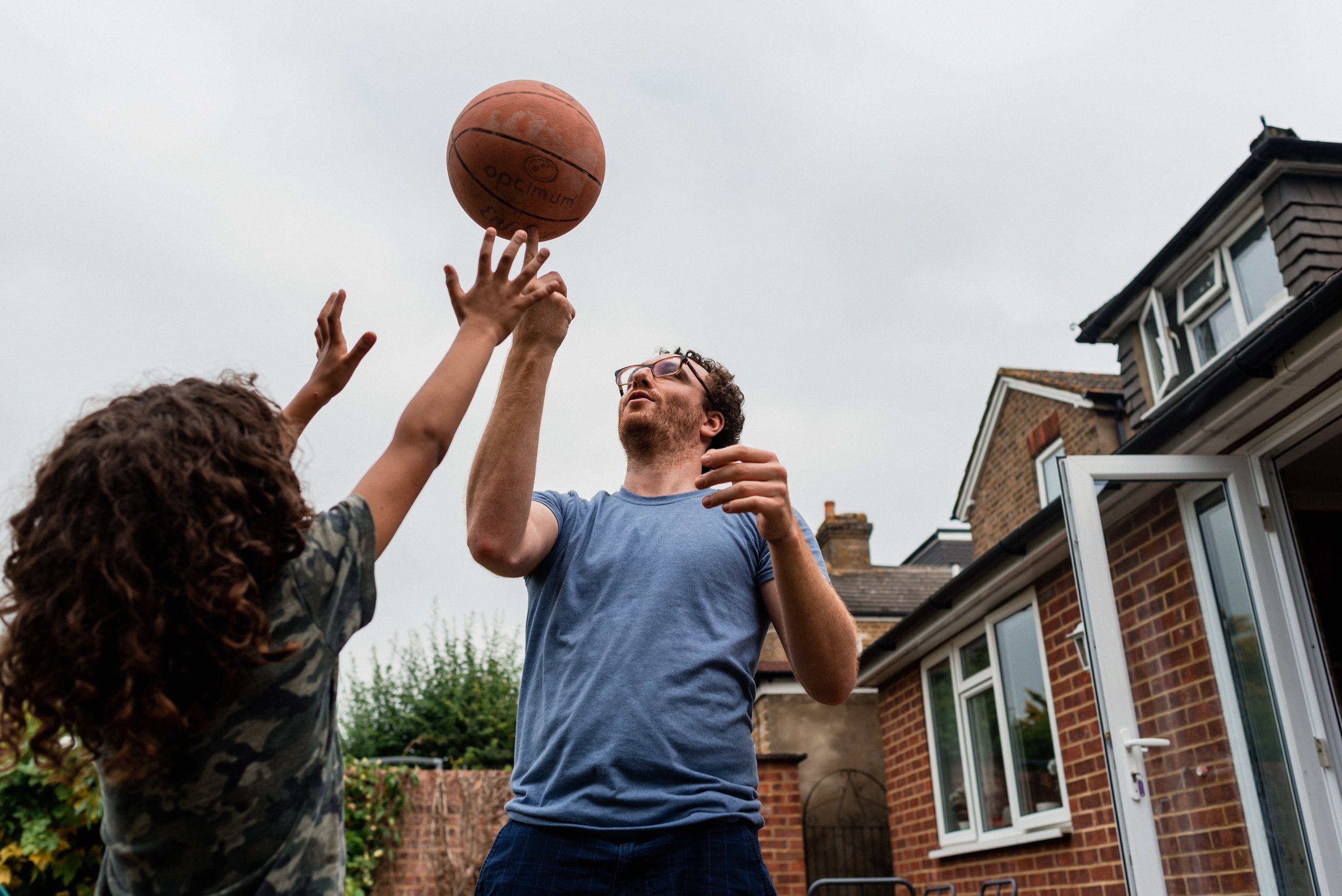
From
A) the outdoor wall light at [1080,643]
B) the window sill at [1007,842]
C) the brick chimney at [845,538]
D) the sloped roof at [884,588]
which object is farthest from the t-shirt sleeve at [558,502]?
the brick chimney at [845,538]

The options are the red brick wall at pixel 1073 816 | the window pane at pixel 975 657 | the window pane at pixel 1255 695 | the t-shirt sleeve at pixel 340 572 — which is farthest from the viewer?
the window pane at pixel 975 657

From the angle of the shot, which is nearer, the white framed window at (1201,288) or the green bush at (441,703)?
the white framed window at (1201,288)

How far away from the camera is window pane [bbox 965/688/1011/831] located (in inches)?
294

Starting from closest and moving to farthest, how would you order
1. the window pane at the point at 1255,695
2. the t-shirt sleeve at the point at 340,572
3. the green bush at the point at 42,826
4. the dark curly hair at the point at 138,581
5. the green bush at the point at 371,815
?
the dark curly hair at the point at 138,581 < the t-shirt sleeve at the point at 340,572 < the window pane at the point at 1255,695 < the green bush at the point at 42,826 < the green bush at the point at 371,815

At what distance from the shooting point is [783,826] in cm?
832

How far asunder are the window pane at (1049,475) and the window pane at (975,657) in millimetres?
4423

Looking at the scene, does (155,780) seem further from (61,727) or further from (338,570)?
(338,570)

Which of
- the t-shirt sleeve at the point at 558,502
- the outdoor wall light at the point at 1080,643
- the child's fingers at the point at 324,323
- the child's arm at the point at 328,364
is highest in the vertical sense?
the outdoor wall light at the point at 1080,643

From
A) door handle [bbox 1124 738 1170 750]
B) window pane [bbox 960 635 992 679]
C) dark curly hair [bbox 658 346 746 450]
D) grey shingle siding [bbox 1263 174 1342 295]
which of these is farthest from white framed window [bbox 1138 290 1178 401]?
dark curly hair [bbox 658 346 746 450]

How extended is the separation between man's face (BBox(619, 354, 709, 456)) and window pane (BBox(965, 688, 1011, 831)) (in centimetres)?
598

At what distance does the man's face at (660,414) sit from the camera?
2.36 meters

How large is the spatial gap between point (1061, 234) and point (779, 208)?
6.40m

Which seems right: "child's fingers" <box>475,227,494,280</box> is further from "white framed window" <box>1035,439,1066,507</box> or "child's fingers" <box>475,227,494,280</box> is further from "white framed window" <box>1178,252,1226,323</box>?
"white framed window" <box>1035,439,1066,507</box>

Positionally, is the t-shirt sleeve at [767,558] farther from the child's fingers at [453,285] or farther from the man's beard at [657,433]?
the child's fingers at [453,285]
